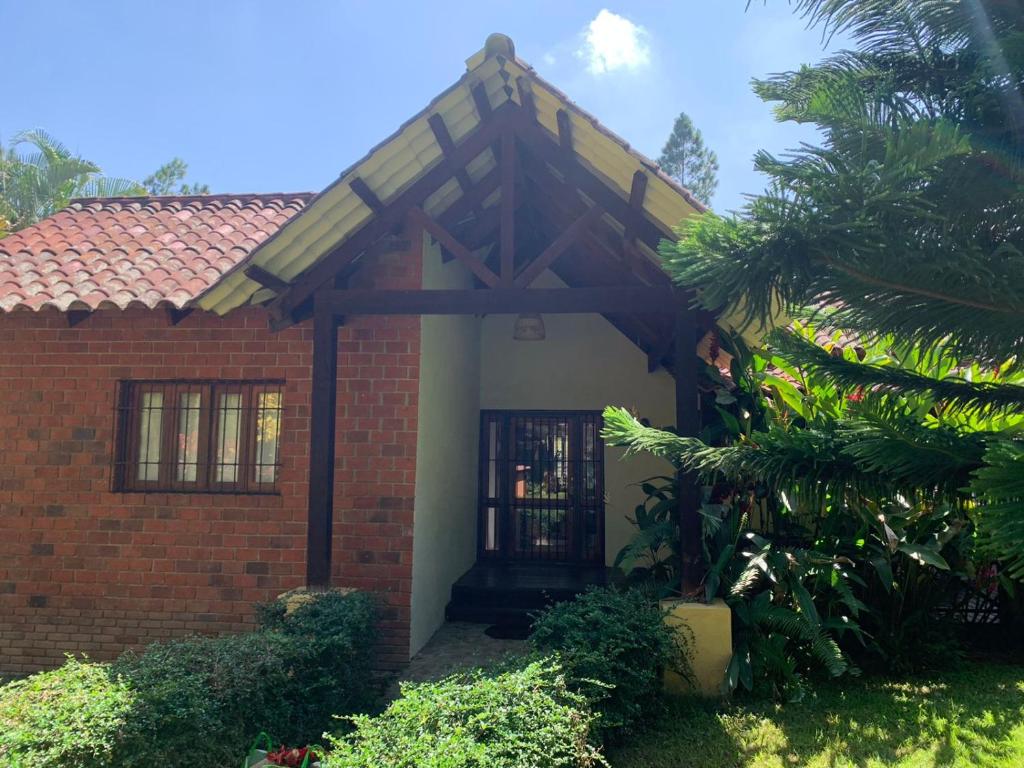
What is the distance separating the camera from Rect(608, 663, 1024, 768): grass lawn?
364 centimetres

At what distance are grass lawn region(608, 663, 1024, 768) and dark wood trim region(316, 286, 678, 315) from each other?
109 inches

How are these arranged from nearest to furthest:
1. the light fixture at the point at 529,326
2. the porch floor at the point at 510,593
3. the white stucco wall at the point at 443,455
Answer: the white stucco wall at the point at 443,455, the light fixture at the point at 529,326, the porch floor at the point at 510,593

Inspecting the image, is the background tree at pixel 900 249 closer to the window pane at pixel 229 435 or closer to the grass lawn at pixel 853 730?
the grass lawn at pixel 853 730

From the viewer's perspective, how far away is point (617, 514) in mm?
8031

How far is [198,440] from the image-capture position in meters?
5.89

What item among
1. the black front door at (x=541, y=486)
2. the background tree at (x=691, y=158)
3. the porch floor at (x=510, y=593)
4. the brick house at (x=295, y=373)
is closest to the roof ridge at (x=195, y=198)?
the brick house at (x=295, y=373)

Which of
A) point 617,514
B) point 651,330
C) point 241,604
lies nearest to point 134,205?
point 241,604

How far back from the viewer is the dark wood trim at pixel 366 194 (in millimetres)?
4574

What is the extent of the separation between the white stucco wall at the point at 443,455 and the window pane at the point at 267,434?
1.34 meters

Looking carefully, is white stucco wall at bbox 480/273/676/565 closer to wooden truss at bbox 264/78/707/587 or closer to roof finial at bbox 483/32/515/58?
wooden truss at bbox 264/78/707/587

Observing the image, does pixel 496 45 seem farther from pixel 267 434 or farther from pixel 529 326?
pixel 267 434

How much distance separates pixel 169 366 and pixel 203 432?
68cm

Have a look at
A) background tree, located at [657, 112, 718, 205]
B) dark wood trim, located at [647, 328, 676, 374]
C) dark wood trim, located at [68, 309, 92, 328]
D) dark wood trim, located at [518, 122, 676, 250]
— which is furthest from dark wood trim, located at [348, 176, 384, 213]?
background tree, located at [657, 112, 718, 205]

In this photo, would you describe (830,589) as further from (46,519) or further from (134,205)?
(134,205)
